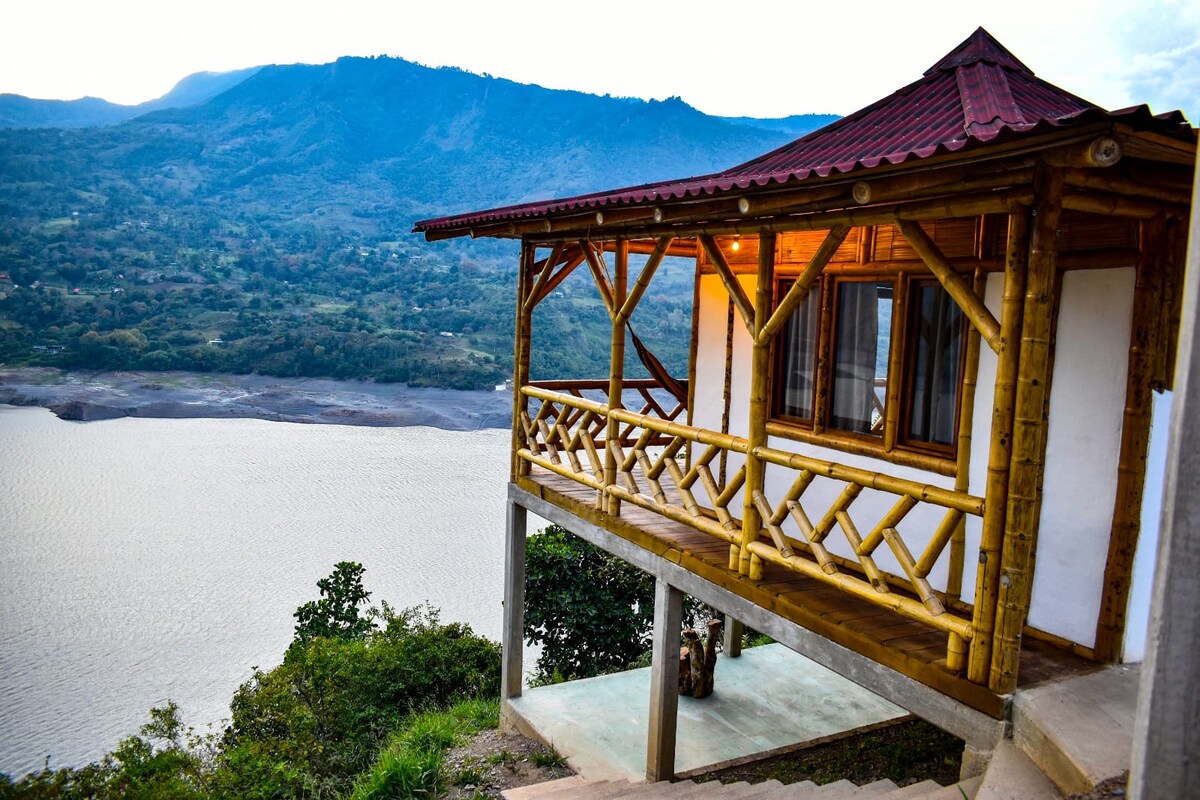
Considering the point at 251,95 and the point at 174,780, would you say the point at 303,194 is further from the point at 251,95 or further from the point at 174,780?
Answer: the point at 174,780

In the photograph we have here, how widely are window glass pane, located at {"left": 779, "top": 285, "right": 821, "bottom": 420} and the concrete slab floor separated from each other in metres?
3.29

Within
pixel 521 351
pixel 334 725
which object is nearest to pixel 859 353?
pixel 521 351

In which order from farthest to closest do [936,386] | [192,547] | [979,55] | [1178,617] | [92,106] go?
[92,106]
[192,547]
[979,55]
[936,386]
[1178,617]

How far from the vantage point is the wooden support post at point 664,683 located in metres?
6.50

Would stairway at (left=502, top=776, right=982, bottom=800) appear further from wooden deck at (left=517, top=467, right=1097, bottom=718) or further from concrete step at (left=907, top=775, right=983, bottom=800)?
wooden deck at (left=517, top=467, right=1097, bottom=718)

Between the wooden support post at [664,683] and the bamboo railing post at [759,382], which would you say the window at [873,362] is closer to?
the bamboo railing post at [759,382]

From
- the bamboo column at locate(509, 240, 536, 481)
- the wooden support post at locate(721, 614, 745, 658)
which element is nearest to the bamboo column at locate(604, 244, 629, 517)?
the bamboo column at locate(509, 240, 536, 481)

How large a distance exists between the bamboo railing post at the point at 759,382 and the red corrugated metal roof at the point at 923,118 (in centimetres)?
52

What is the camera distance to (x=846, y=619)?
4828 millimetres

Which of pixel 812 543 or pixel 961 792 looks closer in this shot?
pixel 961 792

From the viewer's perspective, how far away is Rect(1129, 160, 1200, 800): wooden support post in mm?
2166

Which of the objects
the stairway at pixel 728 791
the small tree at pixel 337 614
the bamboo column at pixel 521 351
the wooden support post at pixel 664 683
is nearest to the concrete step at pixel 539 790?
the stairway at pixel 728 791

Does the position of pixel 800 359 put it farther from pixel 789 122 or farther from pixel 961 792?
pixel 789 122

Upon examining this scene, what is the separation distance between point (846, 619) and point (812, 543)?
45 cm
